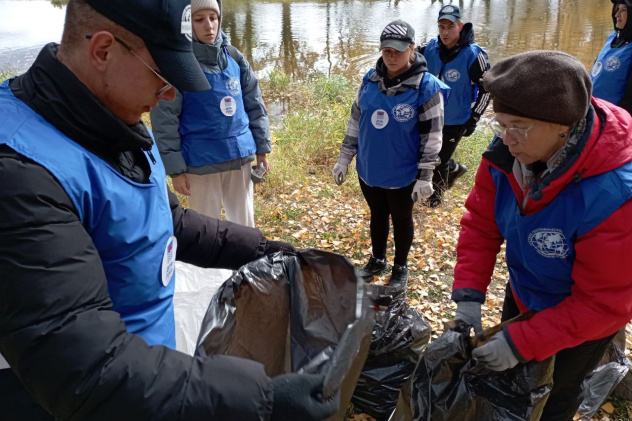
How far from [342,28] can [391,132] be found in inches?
615

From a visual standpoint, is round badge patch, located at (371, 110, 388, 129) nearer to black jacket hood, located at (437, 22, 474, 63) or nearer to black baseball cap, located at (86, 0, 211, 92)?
black jacket hood, located at (437, 22, 474, 63)

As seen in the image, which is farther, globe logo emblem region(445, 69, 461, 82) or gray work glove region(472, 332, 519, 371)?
globe logo emblem region(445, 69, 461, 82)

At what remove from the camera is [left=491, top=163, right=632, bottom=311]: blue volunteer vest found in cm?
146

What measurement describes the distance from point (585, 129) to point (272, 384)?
1308mm

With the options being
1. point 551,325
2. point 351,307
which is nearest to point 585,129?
point 551,325

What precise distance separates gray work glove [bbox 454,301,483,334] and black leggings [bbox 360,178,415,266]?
1.51 meters

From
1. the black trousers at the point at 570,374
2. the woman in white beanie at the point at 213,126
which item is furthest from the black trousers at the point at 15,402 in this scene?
the woman in white beanie at the point at 213,126

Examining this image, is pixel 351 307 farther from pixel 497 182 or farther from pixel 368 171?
pixel 368 171

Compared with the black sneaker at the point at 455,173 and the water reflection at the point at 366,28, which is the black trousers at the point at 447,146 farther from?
the water reflection at the point at 366,28

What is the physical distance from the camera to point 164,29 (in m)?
1.11

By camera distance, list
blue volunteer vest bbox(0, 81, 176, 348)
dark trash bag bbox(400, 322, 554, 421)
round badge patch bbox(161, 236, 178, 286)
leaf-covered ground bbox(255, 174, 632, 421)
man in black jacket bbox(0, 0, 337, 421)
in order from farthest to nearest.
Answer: leaf-covered ground bbox(255, 174, 632, 421), dark trash bag bbox(400, 322, 554, 421), round badge patch bbox(161, 236, 178, 286), blue volunteer vest bbox(0, 81, 176, 348), man in black jacket bbox(0, 0, 337, 421)

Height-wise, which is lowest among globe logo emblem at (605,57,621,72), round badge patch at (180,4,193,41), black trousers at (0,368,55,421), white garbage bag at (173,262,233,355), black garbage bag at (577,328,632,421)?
black garbage bag at (577,328,632,421)

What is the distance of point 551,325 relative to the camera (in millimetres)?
1639

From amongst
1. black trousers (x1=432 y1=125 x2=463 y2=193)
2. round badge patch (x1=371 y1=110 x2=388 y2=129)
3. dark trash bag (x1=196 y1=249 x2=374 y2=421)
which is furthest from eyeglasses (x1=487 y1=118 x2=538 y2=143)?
black trousers (x1=432 y1=125 x2=463 y2=193)
